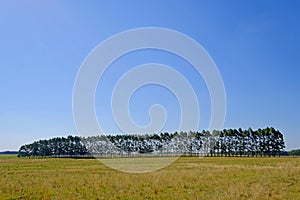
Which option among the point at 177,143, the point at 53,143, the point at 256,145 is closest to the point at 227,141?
the point at 256,145

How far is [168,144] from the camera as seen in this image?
149625mm

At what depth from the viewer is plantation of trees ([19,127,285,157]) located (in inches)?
4816

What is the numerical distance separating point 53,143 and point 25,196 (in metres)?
163

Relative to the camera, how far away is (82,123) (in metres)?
17.8

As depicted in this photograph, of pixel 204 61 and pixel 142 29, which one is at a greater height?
pixel 142 29

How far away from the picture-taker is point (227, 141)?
134 meters

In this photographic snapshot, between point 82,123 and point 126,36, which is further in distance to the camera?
point 126,36

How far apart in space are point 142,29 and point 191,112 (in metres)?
6.12

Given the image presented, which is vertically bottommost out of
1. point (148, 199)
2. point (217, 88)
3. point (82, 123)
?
point (148, 199)

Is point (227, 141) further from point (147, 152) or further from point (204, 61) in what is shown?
point (204, 61)

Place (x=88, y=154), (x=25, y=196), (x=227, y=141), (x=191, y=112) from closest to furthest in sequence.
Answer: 1. (x=25, y=196)
2. (x=191, y=112)
3. (x=227, y=141)
4. (x=88, y=154)

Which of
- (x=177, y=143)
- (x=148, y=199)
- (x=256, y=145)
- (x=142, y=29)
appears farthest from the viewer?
Answer: (x=177, y=143)

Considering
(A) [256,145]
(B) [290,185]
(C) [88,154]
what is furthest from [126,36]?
(C) [88,154]

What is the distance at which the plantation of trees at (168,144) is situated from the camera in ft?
401
